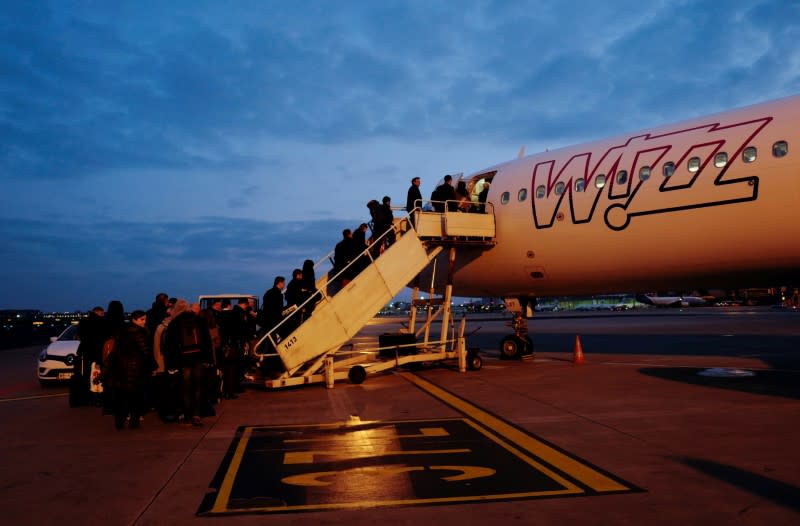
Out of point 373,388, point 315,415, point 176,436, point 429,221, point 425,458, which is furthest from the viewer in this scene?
point 429,221

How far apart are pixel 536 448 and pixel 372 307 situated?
7.15m

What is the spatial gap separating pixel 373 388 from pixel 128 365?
5443 mm

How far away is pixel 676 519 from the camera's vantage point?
15.7 feet

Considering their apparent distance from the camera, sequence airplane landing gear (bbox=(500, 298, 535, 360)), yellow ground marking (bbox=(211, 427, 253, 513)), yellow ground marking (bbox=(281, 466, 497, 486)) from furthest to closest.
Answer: airplane landing gear (bbox=(500, 298, 535, 360)) < yellow ground marking (bbox=(281, 466, 497, 486)) < yellow ground marking (bbox=(211, 427, 253, 513))

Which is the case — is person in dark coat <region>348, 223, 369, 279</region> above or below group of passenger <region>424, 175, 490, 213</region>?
below

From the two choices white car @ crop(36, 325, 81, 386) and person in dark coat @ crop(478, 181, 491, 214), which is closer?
white car @ crop(36, 325, 81, 386)

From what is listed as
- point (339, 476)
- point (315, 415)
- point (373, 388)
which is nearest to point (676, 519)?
point (339, 476)

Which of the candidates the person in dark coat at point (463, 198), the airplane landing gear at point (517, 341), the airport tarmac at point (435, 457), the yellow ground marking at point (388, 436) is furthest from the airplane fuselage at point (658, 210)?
the yellow ground marking at point (388, 436)

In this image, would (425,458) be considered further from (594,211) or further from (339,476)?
(594,211)

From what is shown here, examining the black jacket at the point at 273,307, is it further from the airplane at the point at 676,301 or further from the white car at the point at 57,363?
the airplane at the point at 676,301

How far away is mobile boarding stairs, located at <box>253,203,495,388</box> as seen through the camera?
43.1 ft

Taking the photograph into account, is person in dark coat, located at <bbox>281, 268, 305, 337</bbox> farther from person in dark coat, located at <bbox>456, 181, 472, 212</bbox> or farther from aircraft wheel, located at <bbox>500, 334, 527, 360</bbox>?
aircraft wheel, located at <bbox>500, 334, 527, 360</bbox>

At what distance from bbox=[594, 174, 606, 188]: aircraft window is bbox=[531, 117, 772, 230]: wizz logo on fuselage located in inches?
1.0

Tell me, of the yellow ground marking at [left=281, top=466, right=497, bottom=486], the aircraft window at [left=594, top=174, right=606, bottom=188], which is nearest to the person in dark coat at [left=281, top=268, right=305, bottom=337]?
the aircraft window at [left=594, top=174, right=606, bottom=188]
